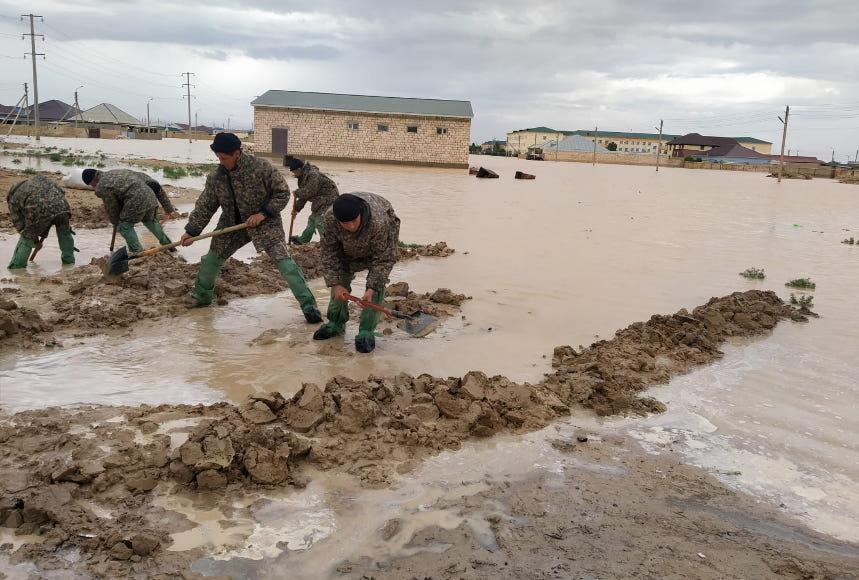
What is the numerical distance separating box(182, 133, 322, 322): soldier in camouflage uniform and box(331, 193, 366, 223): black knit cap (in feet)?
4.35

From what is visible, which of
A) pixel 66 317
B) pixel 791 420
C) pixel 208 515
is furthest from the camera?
pixel 66 317

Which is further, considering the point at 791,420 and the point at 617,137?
the point at 617,137

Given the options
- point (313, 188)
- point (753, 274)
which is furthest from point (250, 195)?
point (753, 274)

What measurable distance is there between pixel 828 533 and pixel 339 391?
2654 mm

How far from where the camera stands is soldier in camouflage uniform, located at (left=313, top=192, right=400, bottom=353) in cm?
491

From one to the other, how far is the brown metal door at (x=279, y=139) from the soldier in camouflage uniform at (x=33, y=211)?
83.1ft

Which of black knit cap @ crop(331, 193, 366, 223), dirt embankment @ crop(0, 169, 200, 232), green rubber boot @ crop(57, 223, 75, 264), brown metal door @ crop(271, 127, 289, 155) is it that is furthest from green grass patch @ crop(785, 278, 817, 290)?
brown metal door @ crop(271, 127, 289, 155)

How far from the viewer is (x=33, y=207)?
7.15 metres

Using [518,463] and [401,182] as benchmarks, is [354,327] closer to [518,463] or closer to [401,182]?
[518,463]

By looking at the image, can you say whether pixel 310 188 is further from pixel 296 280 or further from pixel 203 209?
pixel 296 280

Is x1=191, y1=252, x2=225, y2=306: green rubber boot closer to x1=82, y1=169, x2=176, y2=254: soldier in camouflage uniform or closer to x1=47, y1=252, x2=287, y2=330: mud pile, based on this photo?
x1=47, y1=252, x2=287, y2=330: mud pile

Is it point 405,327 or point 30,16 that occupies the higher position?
point 30,16

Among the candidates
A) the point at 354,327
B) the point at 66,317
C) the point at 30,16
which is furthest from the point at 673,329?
the point at 30,16

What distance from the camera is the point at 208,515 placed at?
2861mm
